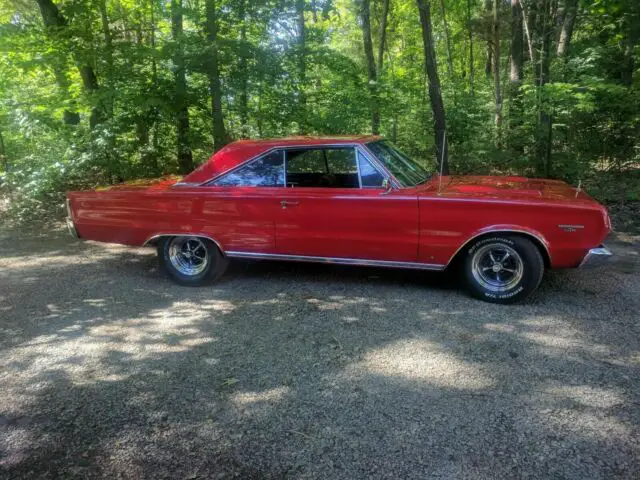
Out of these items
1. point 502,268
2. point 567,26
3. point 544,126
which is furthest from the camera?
point 567,26

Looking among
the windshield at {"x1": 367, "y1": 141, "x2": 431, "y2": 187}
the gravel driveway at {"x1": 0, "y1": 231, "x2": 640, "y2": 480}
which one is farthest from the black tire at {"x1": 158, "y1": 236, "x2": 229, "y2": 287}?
the windshield at {"x1": 367, "y1": 141, "x2": 431, "y2": 187}

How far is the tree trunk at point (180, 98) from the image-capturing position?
325 inches

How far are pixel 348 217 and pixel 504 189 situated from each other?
1.57 metres

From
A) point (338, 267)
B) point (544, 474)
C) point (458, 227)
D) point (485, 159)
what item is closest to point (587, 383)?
point (544, 474)

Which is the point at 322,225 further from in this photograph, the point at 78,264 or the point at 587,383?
the point at 78,264

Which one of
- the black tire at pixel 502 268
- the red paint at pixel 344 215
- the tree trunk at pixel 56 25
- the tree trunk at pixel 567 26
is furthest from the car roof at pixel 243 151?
the tree trunk at pixel 567 26

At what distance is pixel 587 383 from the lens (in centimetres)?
314

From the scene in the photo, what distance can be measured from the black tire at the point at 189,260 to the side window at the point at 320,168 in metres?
1.16

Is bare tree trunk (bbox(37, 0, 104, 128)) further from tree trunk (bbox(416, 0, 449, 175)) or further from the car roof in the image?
tree trunk (bbox(416, 0, 449, 175))

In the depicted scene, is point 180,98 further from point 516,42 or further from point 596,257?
point 516,42

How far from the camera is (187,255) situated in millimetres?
5426

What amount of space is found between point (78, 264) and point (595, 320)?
6.13 meters

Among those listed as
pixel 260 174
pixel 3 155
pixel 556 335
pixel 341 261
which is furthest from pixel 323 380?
pixel 3 155

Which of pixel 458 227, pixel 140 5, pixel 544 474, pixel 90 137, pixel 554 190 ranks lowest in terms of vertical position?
pixel 544 474
